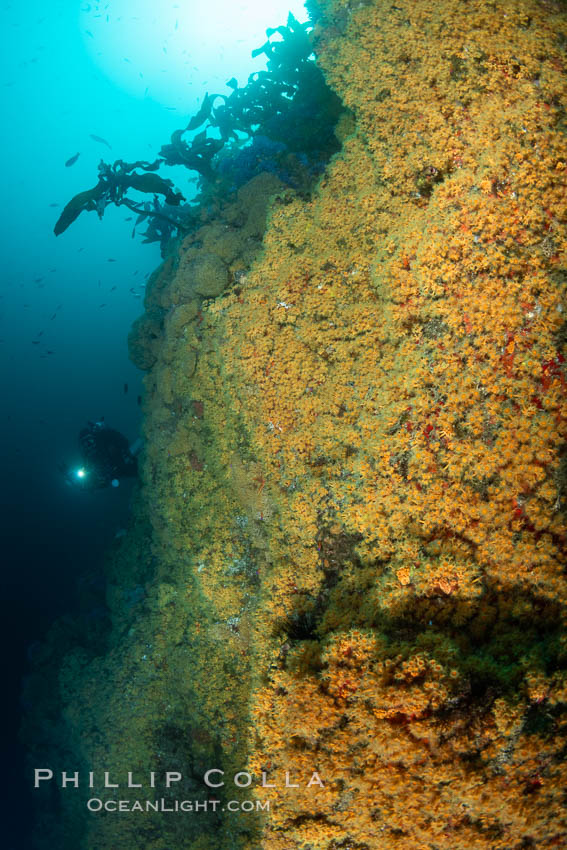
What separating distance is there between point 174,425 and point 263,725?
14.1 ft

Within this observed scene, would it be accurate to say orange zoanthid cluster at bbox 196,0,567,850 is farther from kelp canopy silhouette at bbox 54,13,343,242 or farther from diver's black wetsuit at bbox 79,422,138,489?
diver's black wetsuit at bbox 79,422,138,489

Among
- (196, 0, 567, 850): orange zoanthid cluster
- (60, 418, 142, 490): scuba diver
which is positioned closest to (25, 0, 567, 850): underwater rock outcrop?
(196, 0, 567, 850): orange zoanthid cluster

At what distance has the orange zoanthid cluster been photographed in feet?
9.09

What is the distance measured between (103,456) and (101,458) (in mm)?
80

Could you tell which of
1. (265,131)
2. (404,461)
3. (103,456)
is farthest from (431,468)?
(103,456)

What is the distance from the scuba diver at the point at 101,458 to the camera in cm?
1196

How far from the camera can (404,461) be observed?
352cm

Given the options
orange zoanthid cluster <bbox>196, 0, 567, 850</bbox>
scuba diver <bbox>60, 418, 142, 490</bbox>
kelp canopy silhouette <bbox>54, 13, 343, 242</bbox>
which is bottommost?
orange zoanthid cluster <bbox>196, 0, 567, 850</bbox>

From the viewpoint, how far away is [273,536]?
15.7 ft

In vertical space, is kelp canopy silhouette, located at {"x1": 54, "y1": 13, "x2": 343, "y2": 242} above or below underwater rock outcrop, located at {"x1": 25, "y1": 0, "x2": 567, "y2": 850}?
above

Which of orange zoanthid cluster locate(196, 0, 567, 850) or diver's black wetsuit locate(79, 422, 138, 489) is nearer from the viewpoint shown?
orange zoanthid cluster locate(196, 0, 567, 850)

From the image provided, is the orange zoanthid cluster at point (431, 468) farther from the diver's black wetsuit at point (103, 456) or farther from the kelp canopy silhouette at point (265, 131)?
the diver's black wetsuit at point (103, 456)

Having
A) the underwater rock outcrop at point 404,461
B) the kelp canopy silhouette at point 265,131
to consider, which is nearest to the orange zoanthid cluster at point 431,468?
the underwater rock outcrop at point 404,461

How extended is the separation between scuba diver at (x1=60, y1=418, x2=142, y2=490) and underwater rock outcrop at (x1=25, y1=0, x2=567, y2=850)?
739 centimetres
